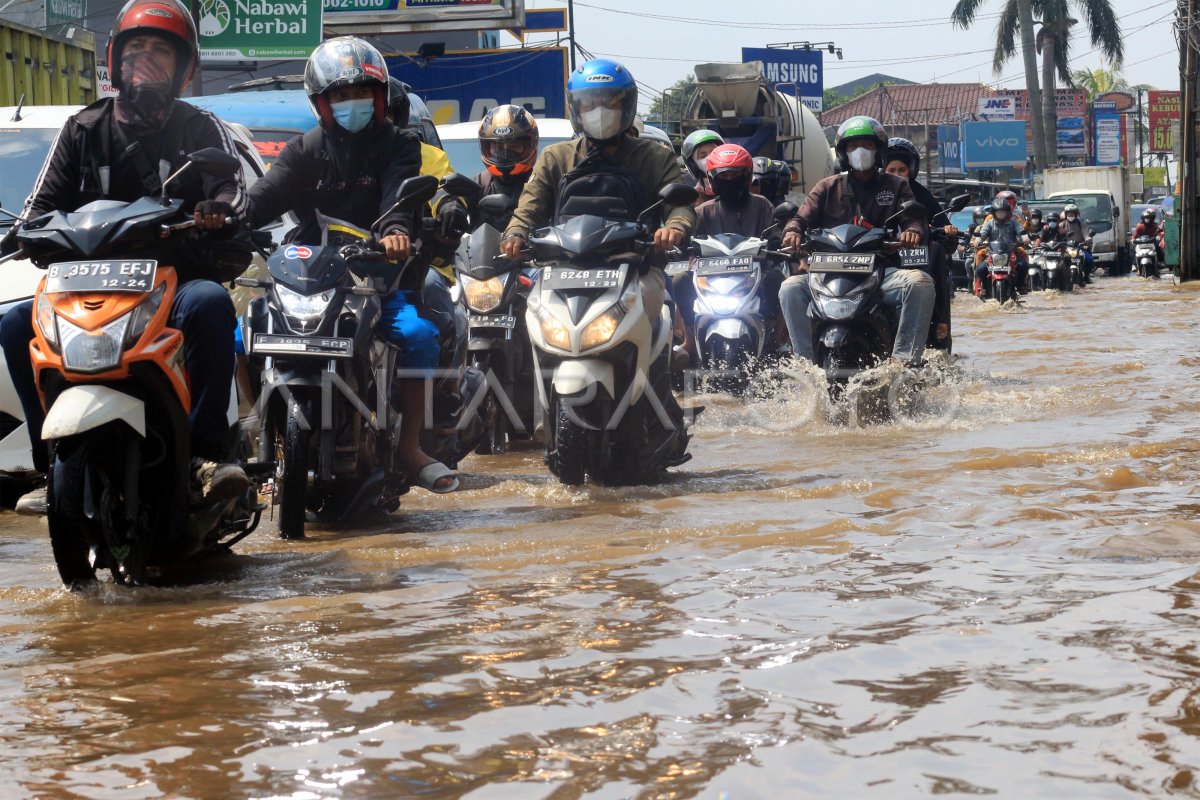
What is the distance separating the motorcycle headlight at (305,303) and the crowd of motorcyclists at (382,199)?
0.29 metres

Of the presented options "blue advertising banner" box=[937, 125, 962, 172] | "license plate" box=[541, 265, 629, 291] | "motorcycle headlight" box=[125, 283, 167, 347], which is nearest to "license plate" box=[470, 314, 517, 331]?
"license plate" box=[541, 265, 629, 291]

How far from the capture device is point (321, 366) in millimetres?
6000

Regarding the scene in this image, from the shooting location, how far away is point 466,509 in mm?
7086

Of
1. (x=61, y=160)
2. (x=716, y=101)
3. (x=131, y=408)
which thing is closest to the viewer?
(x=131, y=408)

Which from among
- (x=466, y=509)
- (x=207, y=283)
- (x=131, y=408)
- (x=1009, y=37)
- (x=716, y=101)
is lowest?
(x=466, y=509)

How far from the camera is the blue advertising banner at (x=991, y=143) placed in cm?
8000

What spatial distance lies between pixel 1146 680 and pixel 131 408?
2.76 m

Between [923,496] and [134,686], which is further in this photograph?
[923,496]

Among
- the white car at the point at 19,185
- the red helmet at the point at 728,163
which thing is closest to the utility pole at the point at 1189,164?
the red helmet at the point at 728,163

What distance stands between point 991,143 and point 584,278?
76.6 meters

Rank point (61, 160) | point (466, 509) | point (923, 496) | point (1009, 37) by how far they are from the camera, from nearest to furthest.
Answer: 1. point (61, 160)
2. point (923, 496)
3. point (466, 509)
4. point (1009, 37)

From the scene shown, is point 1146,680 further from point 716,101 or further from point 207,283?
point 716,101

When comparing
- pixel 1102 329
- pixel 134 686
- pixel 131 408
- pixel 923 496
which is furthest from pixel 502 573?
pixel 1102 329

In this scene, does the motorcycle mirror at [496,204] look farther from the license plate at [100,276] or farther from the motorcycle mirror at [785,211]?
the motorcycle mirror at [785,211]
